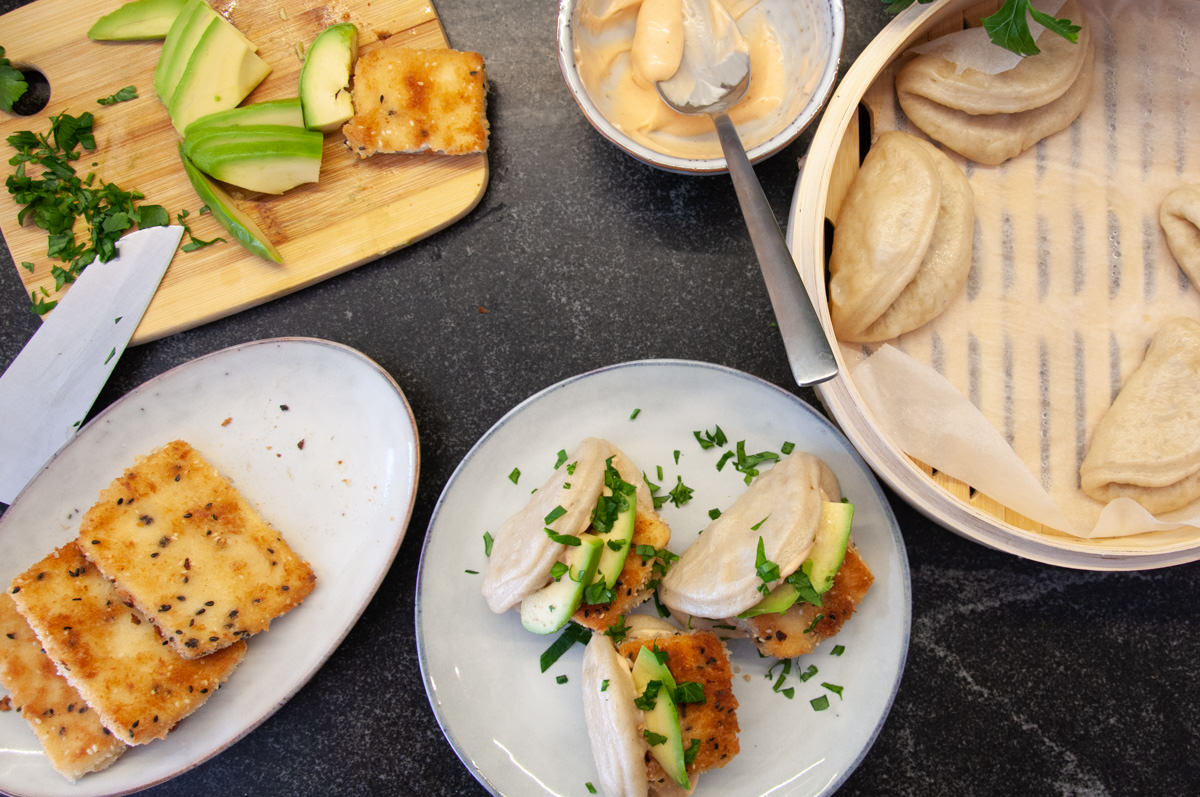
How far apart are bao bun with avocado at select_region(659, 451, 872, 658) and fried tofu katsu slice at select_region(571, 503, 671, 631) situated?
82 millimetres

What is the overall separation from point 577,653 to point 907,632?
2.78 ft

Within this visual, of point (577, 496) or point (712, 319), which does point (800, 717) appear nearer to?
point (577, 496)

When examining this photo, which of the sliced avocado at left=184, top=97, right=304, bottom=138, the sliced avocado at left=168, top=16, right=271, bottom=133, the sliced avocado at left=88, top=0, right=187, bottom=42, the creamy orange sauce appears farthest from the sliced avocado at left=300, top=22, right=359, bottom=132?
the creamy orange sauce

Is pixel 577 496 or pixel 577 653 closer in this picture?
pixel 577 496

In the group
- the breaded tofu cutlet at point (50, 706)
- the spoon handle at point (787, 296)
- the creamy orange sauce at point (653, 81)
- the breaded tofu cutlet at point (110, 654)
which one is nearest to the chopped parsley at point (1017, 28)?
the creamy orange sauce at point (653, 81)

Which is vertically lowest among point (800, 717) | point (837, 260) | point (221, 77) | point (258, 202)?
point (800, 717)

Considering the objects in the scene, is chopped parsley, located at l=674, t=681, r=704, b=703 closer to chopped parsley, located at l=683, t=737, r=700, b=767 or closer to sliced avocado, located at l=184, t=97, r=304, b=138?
chopped parsley, located at l=683, t=737, r=700, b=767

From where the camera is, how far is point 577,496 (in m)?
1.93

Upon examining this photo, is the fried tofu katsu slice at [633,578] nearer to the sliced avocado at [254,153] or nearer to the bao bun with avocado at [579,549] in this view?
the bao bun with avocado at [579,549]

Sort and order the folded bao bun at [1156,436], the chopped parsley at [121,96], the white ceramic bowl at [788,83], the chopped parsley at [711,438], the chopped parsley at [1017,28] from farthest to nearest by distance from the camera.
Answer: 1. the chopped parsley at [121,96]
2. the chopped parsley at [711,438]
3. the white ceramic bowl at [788,83]
4. the folded bao bun at [1156,436]
5. the chopped parsley at [1017,28]

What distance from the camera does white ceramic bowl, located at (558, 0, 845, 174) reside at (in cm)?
203

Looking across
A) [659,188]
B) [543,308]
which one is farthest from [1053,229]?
[543,308]

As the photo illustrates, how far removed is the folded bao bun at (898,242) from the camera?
74.0 inches

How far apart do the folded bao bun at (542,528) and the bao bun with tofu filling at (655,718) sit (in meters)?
0.25
